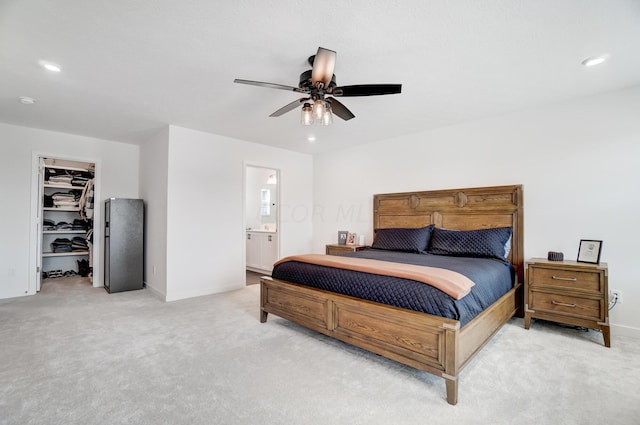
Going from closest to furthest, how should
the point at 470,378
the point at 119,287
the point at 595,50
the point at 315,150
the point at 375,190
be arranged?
the point at 470,378 < the point at 595,50 < the point at 119,287 < the point at 375,190 < the point at 315,150

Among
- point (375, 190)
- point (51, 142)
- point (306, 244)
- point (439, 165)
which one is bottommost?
point (306, 244)

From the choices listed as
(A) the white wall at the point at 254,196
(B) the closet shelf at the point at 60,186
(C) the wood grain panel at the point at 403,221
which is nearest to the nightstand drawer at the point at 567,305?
(C) the wood grain panel at the point at 403,221

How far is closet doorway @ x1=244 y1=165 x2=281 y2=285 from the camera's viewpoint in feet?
18.1

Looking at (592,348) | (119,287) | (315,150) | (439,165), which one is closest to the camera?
(592,348)

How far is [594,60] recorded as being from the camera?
7.69 ft

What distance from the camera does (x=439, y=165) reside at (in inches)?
162

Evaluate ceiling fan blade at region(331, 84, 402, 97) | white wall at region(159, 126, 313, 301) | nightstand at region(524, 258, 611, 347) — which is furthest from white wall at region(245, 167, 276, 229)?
nightstand at region(524, 258, 611, 347)

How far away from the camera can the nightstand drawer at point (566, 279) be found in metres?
2.62

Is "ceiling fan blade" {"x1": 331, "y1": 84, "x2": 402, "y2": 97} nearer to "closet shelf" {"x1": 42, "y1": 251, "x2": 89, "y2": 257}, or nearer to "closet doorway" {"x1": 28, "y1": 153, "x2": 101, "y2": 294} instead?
"closet doorway" {"x1": 28, "y1": 153, "x2": 101, "y2": 294}

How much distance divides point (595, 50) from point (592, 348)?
2411 millimetres

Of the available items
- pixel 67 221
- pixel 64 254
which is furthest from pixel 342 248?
pixel 67 221

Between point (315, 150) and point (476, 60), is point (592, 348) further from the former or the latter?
point (315, 150)

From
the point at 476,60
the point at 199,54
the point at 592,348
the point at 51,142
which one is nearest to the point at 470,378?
the point at 592,348

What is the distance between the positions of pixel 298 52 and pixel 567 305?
129 inches
